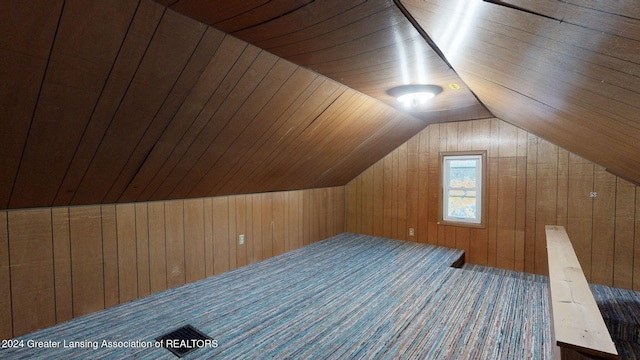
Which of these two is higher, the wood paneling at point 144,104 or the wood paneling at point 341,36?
the wood paneling at point 341,36

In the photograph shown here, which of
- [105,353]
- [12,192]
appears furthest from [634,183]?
[12,192]

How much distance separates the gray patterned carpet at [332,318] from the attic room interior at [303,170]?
23 millimetres

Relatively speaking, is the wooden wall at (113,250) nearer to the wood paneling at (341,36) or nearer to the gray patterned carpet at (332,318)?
the gray patterned carpet at (332,318)

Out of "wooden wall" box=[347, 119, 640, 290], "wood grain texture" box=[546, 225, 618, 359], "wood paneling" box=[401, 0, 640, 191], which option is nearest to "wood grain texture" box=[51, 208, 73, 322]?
"wood paneling" box=[401, 0, 640, 191]

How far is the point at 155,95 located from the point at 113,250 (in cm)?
173

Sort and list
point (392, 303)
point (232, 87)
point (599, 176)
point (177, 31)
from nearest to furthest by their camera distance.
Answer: point (177, 31)
point (232, 87)
point (392, 303)
point (599, 176)

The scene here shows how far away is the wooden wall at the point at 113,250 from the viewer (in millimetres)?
2189

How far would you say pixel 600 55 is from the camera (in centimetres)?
84

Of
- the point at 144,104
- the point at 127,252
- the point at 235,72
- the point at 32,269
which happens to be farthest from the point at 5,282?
the point at 235,72

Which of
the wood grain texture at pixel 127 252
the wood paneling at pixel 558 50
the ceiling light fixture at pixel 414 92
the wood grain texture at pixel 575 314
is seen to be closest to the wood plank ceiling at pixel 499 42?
the wood paneling at pixel 558 50

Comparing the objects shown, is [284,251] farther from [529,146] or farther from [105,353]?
[529,146]

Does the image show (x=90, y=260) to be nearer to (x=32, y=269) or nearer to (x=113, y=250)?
(x=113, y=250)

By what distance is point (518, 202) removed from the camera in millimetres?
3908

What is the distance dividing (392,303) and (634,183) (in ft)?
9.83
